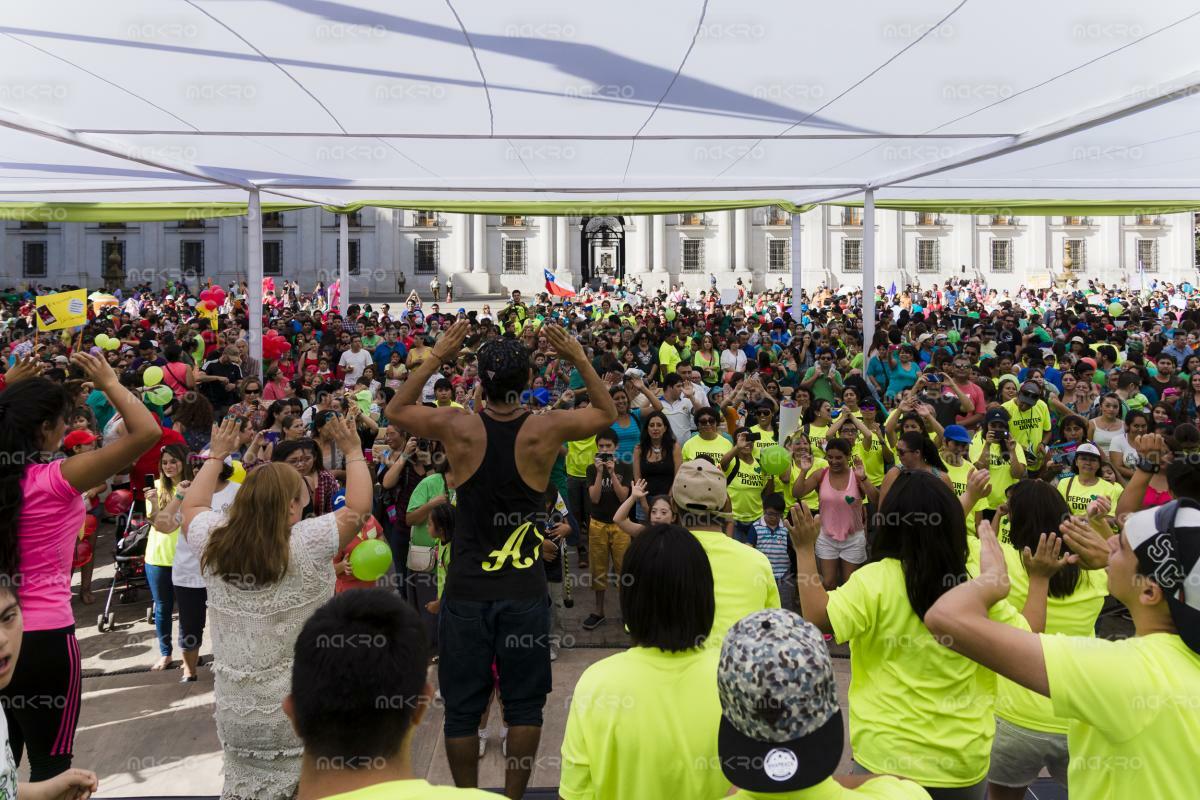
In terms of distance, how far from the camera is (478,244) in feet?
141

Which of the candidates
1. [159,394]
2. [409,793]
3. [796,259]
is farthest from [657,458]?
[796,259]

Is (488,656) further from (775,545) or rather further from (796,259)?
(796,259)

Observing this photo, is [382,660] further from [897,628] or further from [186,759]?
[186,759]

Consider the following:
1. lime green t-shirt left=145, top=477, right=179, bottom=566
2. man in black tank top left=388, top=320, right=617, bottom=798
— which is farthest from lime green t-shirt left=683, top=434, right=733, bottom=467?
lime green t-shirt left=145, top=477, right=179, bottom=566

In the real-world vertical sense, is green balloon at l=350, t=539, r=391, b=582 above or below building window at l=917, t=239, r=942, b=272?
below

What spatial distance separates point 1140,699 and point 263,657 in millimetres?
2594

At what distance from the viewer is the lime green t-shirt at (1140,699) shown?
6.04 ft

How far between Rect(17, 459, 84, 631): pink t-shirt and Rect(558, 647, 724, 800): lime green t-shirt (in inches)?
77.0

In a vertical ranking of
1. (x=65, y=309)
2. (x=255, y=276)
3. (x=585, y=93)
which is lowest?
(x=65, y=309)

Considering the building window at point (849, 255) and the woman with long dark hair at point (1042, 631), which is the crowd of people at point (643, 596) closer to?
the woman with long dark hair at point (1042, 631)

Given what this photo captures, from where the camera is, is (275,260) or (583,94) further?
(275,260)

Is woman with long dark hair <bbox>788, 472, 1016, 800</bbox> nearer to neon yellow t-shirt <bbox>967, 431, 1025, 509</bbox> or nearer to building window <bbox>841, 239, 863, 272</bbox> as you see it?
neon yellow t-shirt <bbox>967, 431, 1025, 509</bbox>

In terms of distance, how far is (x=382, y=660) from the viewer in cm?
165

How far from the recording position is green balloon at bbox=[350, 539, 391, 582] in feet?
13.6
